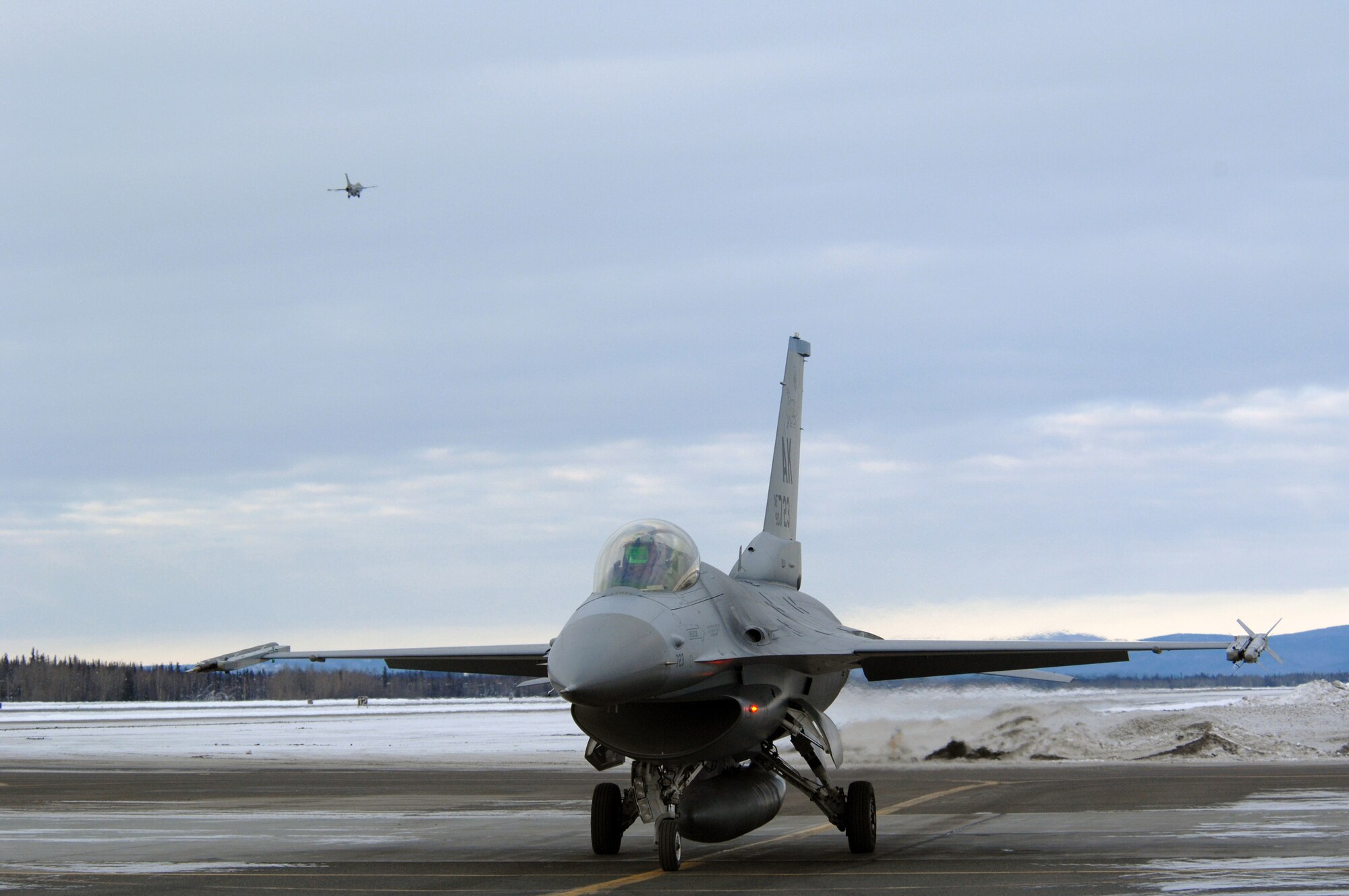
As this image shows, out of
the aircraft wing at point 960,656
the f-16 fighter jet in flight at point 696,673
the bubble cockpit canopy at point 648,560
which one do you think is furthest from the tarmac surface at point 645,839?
the bubble cockpit canopy at point 648,560

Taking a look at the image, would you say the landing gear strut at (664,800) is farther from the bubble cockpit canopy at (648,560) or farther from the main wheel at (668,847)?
the bubble cockpit canopy at (648,560)

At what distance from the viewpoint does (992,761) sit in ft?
116

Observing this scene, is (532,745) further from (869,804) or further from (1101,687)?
(869,804)

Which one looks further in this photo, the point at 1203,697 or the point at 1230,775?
the point at 1203,697

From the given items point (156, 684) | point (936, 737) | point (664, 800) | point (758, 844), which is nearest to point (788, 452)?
point (758, 844)

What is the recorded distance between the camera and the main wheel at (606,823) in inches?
585

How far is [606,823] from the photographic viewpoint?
1489 centimetres

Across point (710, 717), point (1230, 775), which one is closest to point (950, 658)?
point (710, 717)

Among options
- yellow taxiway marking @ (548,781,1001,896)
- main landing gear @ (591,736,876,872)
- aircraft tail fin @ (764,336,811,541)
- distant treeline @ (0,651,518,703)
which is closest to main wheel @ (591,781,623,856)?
main landing gear @ (591,736,876,872)

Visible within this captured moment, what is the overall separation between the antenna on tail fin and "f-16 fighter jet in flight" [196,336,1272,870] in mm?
1588

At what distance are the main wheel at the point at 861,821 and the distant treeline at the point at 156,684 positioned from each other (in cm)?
15236

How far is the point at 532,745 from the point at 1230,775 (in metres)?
22.7

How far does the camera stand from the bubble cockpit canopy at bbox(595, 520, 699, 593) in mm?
13305

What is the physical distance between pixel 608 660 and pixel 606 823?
12.0 feet
